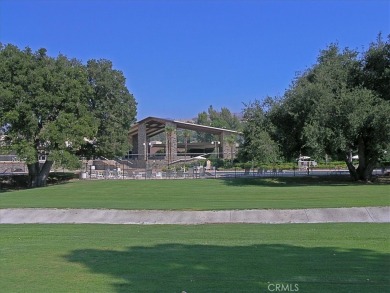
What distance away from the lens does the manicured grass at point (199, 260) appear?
7.40 meters

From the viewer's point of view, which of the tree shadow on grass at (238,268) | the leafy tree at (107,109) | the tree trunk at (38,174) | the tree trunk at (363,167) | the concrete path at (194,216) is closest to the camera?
the tree shadow on grass at (238,268)

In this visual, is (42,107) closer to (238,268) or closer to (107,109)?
(107,109)

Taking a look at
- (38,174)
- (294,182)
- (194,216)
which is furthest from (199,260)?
(38,174)

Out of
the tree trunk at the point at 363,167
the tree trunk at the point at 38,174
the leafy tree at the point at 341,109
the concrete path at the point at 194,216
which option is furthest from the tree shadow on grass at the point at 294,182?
the concrete path at the point at 194,216

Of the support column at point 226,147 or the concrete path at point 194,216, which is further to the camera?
the support column at point 226,147

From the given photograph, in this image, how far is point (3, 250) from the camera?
11359 mm

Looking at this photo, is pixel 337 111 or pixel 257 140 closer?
pixel 337 111

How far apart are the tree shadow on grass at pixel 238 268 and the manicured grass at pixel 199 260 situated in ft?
0.05

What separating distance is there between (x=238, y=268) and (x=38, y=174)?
45103 millimetres

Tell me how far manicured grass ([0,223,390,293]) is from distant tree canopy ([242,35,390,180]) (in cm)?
2250

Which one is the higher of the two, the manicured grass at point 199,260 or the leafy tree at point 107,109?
the leafy tree at point 107,109

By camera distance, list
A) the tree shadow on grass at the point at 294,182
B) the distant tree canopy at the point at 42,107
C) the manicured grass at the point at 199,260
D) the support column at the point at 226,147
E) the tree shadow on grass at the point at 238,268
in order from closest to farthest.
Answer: the tree shadow on grass at the point at 238,268, the manicured grass at the point at 199,260, the tree shadow on grass at the point at 294,182, the distant tree canopy at the point at 42,107, the support column at the point at 226,147

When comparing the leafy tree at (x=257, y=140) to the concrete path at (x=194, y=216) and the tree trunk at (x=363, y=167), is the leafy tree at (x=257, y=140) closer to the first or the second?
the tree trunk at (x=363, y=167)

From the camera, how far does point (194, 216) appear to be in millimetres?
19922
